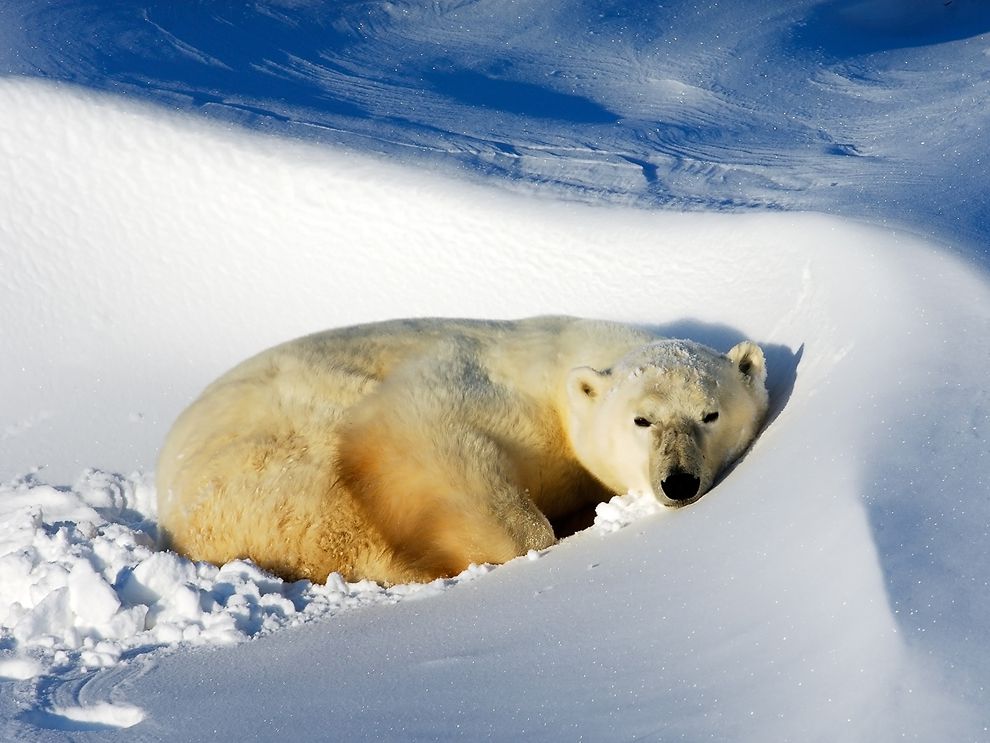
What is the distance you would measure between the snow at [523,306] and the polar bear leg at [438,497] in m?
0.17

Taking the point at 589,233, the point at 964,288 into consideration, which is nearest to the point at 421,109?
the point at 589,233

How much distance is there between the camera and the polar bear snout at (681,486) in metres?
3.18

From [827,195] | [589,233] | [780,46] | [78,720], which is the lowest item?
[78,720]

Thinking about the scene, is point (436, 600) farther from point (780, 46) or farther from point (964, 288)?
point (780, 46)

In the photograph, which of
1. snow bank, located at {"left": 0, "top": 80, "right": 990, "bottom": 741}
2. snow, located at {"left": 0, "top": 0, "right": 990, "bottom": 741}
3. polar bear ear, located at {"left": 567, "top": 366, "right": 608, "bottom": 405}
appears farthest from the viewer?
polar bear ear, located at {"left": 567, "top": 366, "right": 608, "bottom": 405}

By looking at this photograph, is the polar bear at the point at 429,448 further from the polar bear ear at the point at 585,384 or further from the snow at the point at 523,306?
the snow at the point at 523,306

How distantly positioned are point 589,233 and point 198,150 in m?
1.85

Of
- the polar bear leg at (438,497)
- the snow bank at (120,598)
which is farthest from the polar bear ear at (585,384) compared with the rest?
the snow bank at (120,598)

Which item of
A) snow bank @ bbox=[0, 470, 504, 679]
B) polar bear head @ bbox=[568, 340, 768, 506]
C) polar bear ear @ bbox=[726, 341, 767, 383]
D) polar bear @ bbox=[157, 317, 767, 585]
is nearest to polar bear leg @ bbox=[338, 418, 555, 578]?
Answer: polar bear @ bbox=[157, 317, 767, 585]

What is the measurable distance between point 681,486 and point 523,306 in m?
1.64

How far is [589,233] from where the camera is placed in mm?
4578

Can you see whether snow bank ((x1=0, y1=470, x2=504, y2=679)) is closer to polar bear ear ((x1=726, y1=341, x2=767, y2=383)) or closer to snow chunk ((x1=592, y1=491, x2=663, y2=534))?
snow chunk ((x1=592, y1=491, x2=663, y2=534))

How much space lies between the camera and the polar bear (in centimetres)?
347

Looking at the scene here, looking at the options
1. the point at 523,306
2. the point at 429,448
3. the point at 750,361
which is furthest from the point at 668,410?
the point at 523,306
